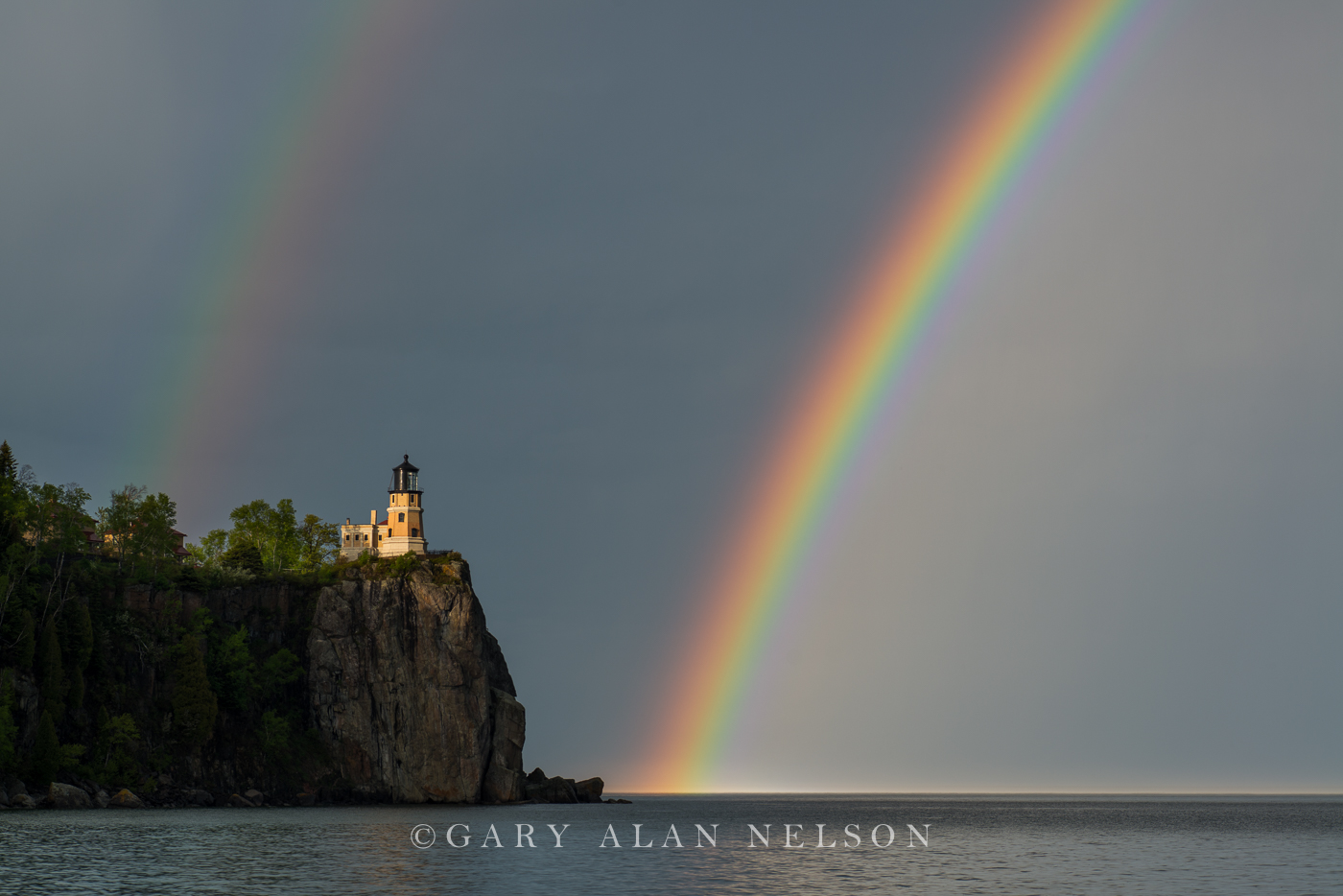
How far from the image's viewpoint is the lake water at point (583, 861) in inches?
2394

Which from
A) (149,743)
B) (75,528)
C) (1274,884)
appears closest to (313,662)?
(149,743)

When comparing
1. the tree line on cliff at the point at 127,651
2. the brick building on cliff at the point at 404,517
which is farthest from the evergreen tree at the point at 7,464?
the brick building on cliff at the point at 404,517

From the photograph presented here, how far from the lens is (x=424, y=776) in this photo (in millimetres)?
163625

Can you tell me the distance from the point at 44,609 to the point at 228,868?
75852 millimetres

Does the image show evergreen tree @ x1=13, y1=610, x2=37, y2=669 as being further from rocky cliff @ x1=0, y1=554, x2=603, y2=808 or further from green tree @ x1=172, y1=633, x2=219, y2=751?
green tree @ x1=172, y1=633, x2=219, y2=751

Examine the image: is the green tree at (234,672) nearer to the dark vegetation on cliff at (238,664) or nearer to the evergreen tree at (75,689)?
the dark vegetation on cliff at (238,664)

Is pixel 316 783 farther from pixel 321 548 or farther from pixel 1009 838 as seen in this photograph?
pixel 1009 838

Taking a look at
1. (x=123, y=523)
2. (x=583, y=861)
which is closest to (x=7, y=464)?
(x=123, y=523)

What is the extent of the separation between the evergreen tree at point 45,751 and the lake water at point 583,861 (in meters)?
5.90

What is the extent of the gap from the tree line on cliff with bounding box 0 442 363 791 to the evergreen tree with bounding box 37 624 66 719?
0.15 meters

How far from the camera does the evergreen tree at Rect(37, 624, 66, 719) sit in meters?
122

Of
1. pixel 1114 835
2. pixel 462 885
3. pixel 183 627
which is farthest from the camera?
pixel 183 627

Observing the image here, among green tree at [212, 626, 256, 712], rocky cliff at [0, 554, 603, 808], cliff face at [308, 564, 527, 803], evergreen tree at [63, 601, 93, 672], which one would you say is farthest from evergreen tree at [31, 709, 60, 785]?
cliff face at [308, 564, 527, 803]

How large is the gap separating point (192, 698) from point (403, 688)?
30.5 meters
